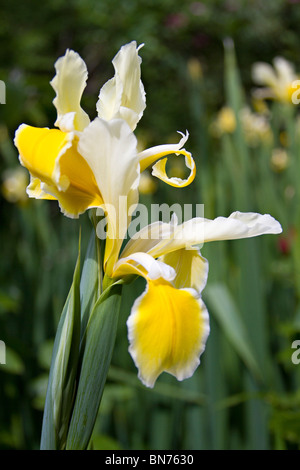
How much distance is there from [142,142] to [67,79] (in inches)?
72.8

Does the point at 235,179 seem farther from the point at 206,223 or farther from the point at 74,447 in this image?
the point at 74,447

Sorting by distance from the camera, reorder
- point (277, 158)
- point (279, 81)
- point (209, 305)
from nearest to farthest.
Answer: point (209, 305)
point (279, 81)
point (277, 158)

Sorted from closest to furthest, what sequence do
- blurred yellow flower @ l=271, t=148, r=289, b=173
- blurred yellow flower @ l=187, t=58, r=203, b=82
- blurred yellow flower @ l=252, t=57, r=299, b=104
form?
blurred yellow flower @ l=187, t=58, r=203, b=82 → blurred yellow flower @ l=252, t=57, r=299, b=104 → blurred yellow flower @ l=271, t=148, r=289, b=173

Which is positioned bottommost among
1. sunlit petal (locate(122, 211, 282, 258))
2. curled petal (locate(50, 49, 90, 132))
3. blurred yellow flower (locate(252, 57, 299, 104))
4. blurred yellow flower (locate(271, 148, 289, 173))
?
sunlit petal (locate(122, 211, 282, 258))

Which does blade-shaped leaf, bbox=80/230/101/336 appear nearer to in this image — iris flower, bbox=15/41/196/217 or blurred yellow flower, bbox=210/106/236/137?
iris flower, bbox=15/41/196/217

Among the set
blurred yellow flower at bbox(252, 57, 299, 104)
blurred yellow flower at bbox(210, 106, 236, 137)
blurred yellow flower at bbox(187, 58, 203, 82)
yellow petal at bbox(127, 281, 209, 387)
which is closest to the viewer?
yellow petal at bbox(127, 281, 209, 387)

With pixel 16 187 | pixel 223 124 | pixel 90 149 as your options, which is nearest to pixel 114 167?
pixel 90 149

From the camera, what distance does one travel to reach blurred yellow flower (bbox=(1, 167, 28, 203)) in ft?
6.27

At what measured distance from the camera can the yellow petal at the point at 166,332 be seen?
0.36 meters

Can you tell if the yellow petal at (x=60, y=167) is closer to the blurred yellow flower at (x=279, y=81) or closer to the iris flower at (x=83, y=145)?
the iris flower at (x=83, y=145)

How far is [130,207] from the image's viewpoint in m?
0.44

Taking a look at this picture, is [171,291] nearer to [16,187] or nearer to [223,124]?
[16,187]

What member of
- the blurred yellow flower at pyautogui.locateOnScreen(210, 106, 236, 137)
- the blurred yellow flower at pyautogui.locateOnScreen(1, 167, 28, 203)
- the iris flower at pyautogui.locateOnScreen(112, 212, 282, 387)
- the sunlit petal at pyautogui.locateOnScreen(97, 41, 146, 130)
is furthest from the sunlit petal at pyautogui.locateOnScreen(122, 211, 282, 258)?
the blurred yellow flower at pyautogui.locateOnScreen(210, 106, 236, 137)

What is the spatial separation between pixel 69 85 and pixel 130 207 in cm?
13
